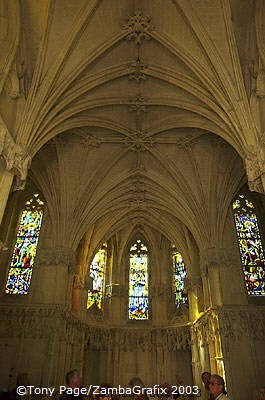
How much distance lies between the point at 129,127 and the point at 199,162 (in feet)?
13.0

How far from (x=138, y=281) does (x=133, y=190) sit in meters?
6.75

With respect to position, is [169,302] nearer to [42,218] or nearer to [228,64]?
[42,218]

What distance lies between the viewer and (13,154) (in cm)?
1009

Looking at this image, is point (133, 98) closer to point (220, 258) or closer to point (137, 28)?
point (137, 28)

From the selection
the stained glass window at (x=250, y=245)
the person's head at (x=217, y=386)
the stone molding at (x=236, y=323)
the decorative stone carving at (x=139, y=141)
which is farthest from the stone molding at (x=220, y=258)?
the person's head at (x=217, y=386)

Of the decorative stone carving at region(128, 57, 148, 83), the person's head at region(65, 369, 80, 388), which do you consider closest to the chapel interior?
the decorative stone carving at region(128, 57, 148, 83)

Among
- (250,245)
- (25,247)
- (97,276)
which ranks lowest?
(25,247)

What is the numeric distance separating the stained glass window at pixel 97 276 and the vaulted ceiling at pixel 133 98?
5.33 m

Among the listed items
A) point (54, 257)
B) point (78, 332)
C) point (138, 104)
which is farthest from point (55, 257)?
point (138, 104)

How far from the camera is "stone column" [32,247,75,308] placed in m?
15.8

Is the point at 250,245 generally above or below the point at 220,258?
above

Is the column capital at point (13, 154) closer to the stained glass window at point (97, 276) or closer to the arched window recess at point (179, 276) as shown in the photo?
the stained glass window at point (97, 276)

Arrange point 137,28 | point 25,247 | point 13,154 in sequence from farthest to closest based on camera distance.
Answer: point 25,247, point 137,28, point 13,154

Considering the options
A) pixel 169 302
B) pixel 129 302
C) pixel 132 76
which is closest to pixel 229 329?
pixel 169 302
